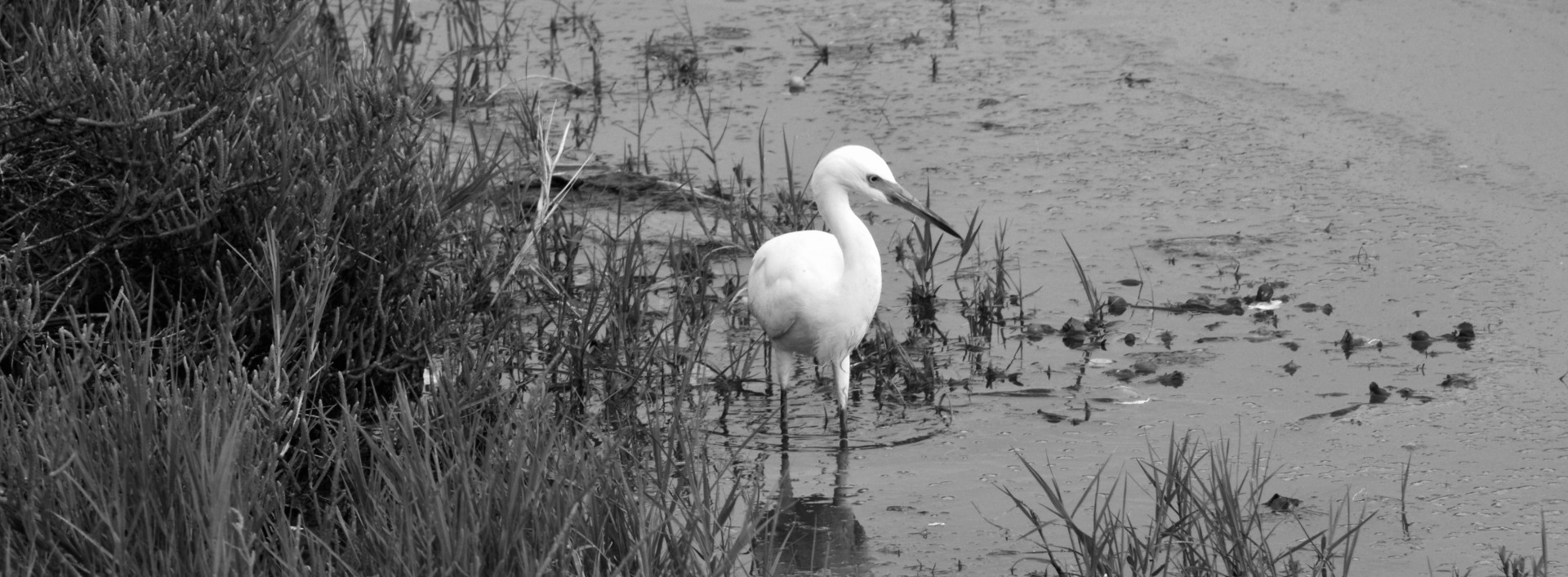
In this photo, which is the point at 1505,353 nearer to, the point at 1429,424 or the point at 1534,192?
the point at 1429,424

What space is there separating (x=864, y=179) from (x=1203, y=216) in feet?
7.94

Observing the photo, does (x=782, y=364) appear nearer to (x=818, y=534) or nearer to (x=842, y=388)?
(x=842, y=388)

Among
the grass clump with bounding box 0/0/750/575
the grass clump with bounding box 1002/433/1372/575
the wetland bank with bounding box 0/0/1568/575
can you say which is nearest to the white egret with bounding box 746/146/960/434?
the wetland bank with bounding box 0/0/1568/575

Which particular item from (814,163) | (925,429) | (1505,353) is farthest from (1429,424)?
(814,163)

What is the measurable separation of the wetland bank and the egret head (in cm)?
62

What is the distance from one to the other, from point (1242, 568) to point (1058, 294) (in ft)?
9.70

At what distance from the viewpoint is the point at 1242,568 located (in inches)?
145

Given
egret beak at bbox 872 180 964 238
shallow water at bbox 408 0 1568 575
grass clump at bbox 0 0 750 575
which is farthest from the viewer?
egret beak at bbox 872 180 964 238

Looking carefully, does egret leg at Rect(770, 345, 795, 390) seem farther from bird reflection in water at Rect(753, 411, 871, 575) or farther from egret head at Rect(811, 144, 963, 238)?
egret head at Rect(811, 144, 963, 238)

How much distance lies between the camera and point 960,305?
6.54m

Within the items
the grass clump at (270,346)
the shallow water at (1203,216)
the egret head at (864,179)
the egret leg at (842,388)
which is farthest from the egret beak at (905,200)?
the grass clump at (270,346)

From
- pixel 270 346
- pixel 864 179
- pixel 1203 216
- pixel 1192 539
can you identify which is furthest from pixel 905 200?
pixel 1203 216

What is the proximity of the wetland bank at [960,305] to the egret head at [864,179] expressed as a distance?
24.6 inches

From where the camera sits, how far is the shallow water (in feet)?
16.4
